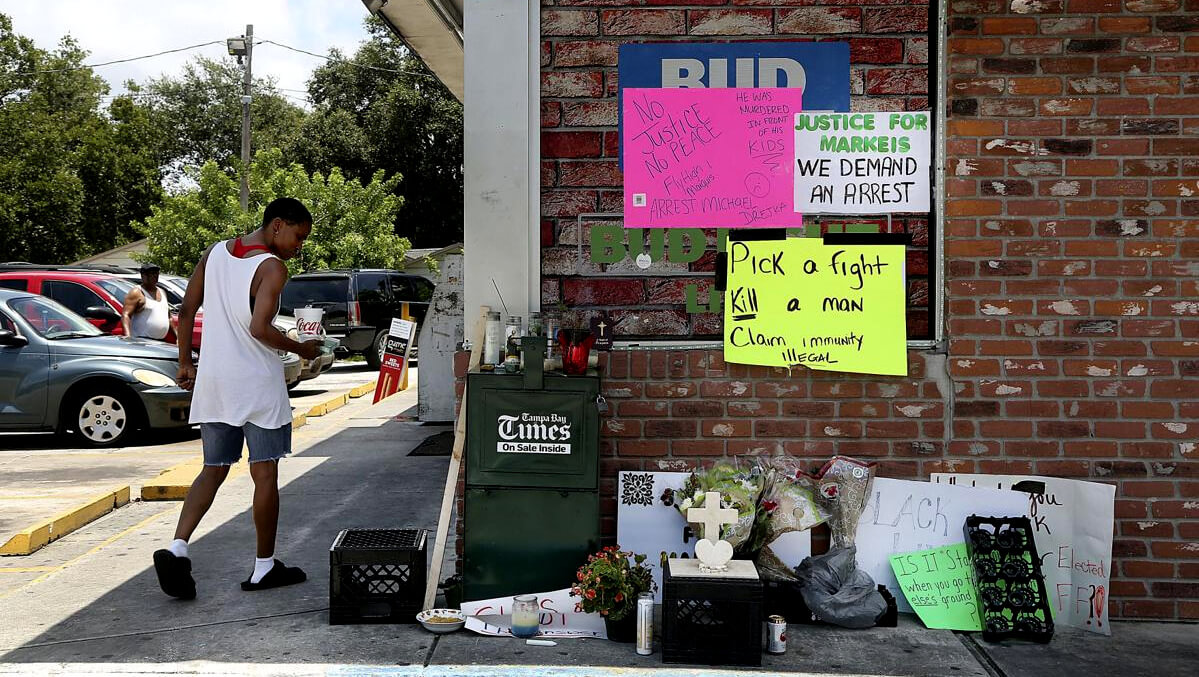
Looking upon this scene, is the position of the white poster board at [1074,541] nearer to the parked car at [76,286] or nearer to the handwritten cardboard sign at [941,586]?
the handwritten cardboard sign at [941,586]

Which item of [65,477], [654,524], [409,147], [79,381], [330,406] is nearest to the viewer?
[654,524]

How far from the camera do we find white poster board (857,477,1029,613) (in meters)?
5.03

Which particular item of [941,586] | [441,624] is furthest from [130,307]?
[941,586]

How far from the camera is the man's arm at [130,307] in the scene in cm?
1180

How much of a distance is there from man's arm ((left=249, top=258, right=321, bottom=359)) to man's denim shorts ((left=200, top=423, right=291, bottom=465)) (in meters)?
0.42

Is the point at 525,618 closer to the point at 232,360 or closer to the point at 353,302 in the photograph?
the point at 232,360

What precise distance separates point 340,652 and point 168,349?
739 cm

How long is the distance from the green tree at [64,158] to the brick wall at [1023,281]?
4070cm

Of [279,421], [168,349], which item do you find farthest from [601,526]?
[168,349]

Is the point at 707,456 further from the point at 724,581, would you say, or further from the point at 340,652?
the point at 340,652

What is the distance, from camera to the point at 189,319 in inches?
211

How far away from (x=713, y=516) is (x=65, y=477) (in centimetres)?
659

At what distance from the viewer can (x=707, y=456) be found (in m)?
5.15

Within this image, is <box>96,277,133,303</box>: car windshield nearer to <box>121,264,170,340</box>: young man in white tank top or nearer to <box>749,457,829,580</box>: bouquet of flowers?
<box>121,264,170,340</box>: young man in white tank top
